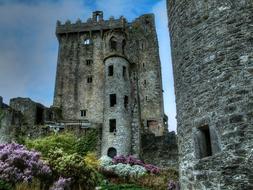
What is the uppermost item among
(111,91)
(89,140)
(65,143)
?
(111,91)

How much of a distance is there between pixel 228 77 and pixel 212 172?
1904 mm

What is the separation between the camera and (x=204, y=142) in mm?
6891

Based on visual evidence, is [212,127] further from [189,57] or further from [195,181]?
[189,57]

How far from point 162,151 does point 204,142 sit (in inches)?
749

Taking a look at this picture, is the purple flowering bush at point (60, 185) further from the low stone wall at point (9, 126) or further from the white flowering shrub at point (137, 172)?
the low stone wall at point (9, 126)

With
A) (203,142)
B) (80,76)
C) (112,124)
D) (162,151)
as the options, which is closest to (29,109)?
(80,76)

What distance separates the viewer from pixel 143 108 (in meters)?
37.0

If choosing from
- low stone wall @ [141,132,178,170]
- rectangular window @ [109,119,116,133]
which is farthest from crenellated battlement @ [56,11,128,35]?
low stone wall @ [141,132,178,170]

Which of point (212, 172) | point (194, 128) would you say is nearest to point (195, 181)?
point (212, 172)

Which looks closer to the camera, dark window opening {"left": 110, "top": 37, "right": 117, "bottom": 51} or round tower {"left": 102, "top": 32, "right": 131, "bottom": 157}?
round tower {"left": 102, "top": 32, "right": 131, "bottom": 157}

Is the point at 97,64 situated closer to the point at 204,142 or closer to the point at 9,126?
the point at 9,126

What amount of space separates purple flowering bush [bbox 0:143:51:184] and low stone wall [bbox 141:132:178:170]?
16859mm

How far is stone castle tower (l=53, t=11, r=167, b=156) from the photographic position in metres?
30.4

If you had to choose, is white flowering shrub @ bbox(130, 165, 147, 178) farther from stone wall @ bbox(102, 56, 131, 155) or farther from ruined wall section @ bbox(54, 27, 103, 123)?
ruined wall section @ bbox(54, 27, 103, 123)
